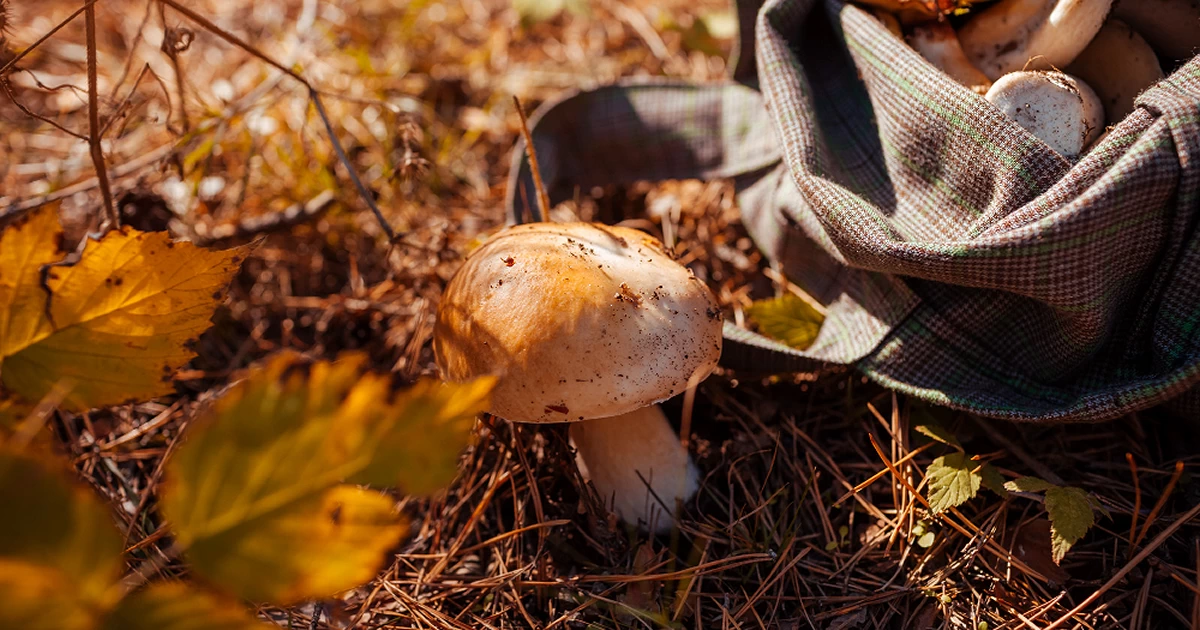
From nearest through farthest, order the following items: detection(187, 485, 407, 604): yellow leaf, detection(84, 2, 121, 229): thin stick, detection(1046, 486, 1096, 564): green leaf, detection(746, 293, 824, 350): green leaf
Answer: detection(187, 485, 407, 604): yellow leaf < detection(1046, 486, 1096, 564): green leaf < detection(84, 2, 121, 229): thin stick < detection(746, 293, 824, 350): green leaf

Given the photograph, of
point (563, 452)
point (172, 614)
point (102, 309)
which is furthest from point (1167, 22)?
point (102, 309)

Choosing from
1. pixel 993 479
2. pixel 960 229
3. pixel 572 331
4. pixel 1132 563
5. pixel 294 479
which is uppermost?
pixel 294 479

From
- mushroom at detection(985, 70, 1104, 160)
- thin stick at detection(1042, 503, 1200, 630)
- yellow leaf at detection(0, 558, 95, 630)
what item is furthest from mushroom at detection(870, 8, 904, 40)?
yellow leaf at detection(0, 558, 95, 630)

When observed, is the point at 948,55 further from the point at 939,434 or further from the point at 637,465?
the point at 637,465

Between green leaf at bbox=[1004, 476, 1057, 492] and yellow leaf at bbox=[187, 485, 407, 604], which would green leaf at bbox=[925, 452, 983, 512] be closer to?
green leaf at bbox=[1004, 476, 1057, 492]

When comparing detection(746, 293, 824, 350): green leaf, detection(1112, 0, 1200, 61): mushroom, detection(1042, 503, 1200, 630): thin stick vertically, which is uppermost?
detection(1112, 0, 1200, 61): mushroom

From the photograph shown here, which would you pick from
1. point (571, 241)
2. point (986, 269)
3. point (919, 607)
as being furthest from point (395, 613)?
point (986, 269)
